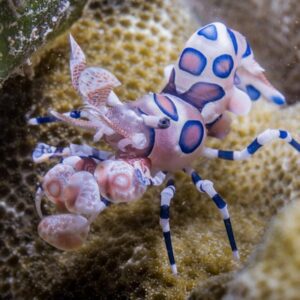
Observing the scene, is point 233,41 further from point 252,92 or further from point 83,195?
point 83,195

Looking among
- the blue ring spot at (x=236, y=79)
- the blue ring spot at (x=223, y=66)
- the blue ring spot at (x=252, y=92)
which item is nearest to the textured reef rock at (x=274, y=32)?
the blue ring spot at (x=252, y=92)

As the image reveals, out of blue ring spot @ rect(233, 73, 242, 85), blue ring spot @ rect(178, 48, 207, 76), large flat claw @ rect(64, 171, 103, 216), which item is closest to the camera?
large flat claw @ rect(64, 171, 103, 216)

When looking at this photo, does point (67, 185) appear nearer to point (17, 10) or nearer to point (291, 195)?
point (17, 10)

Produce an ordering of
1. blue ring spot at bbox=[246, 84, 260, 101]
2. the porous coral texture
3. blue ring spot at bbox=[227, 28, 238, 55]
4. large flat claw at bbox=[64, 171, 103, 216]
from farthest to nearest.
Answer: blue ring spot at bbox=[246, 84, 260, 101] → blue ring spot at bbox=[227, 28, 238, 55] → large flat claw at bbox=[64, 171, 103, 216] → the porous coral texture

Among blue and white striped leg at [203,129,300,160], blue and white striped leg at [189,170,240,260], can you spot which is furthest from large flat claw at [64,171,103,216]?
blue and white striped leg at [203,129,300,160]

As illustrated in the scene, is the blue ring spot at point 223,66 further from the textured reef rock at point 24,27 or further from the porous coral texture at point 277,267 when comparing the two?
the porous coral texture at point 277,267

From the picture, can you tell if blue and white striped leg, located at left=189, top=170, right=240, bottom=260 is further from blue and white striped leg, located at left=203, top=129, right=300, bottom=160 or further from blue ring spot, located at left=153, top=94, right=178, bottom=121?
blue ring spot, located at left=153, top=94, right=178, bottom=121

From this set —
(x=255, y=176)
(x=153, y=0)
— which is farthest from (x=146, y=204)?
(x=153, y=0)
